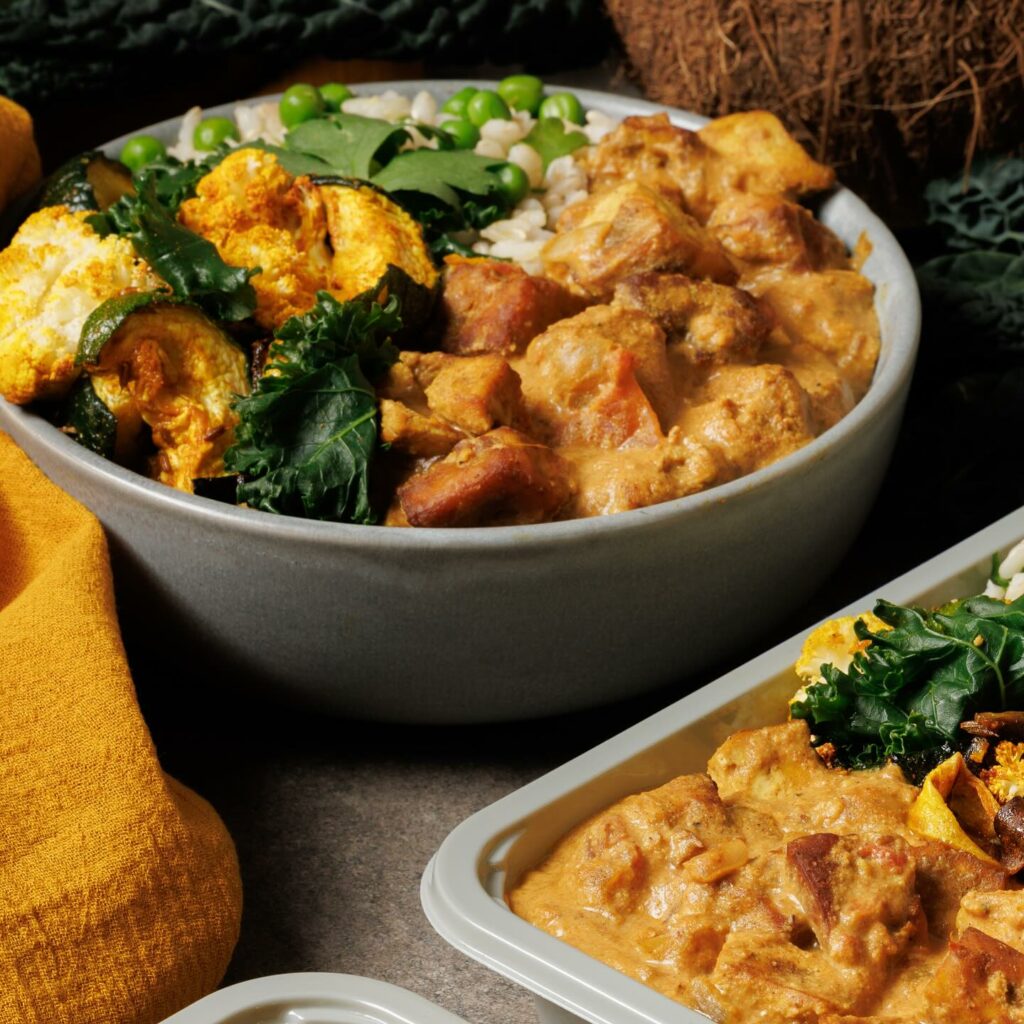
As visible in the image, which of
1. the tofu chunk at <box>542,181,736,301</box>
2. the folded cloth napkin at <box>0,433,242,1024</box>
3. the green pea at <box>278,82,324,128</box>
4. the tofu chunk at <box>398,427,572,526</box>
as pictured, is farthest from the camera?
the green pea at <box>278,82,324,128</box>

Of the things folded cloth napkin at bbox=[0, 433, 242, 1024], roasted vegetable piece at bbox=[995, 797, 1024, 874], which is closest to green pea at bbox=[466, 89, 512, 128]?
folded cloth napkin at bbox=[0, 433, 242, 1024]

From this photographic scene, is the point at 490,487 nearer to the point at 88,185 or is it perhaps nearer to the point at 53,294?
the point at 53,294

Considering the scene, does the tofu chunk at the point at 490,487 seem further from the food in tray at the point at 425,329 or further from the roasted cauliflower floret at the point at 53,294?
the roasted cauliflower floret at the point at 53,294

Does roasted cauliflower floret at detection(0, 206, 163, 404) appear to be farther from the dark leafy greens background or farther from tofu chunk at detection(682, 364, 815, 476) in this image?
the dark leafy greens background

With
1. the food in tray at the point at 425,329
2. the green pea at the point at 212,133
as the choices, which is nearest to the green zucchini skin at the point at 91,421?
the food in tray at the point at 425,329

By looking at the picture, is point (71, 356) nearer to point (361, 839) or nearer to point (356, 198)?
point (356, 198)

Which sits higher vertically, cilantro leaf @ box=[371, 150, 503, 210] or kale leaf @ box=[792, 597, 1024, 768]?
cilantro leaf @ box=[371, 150, 503, 210]

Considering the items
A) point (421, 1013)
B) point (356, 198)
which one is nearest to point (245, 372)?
point (356, 198)
